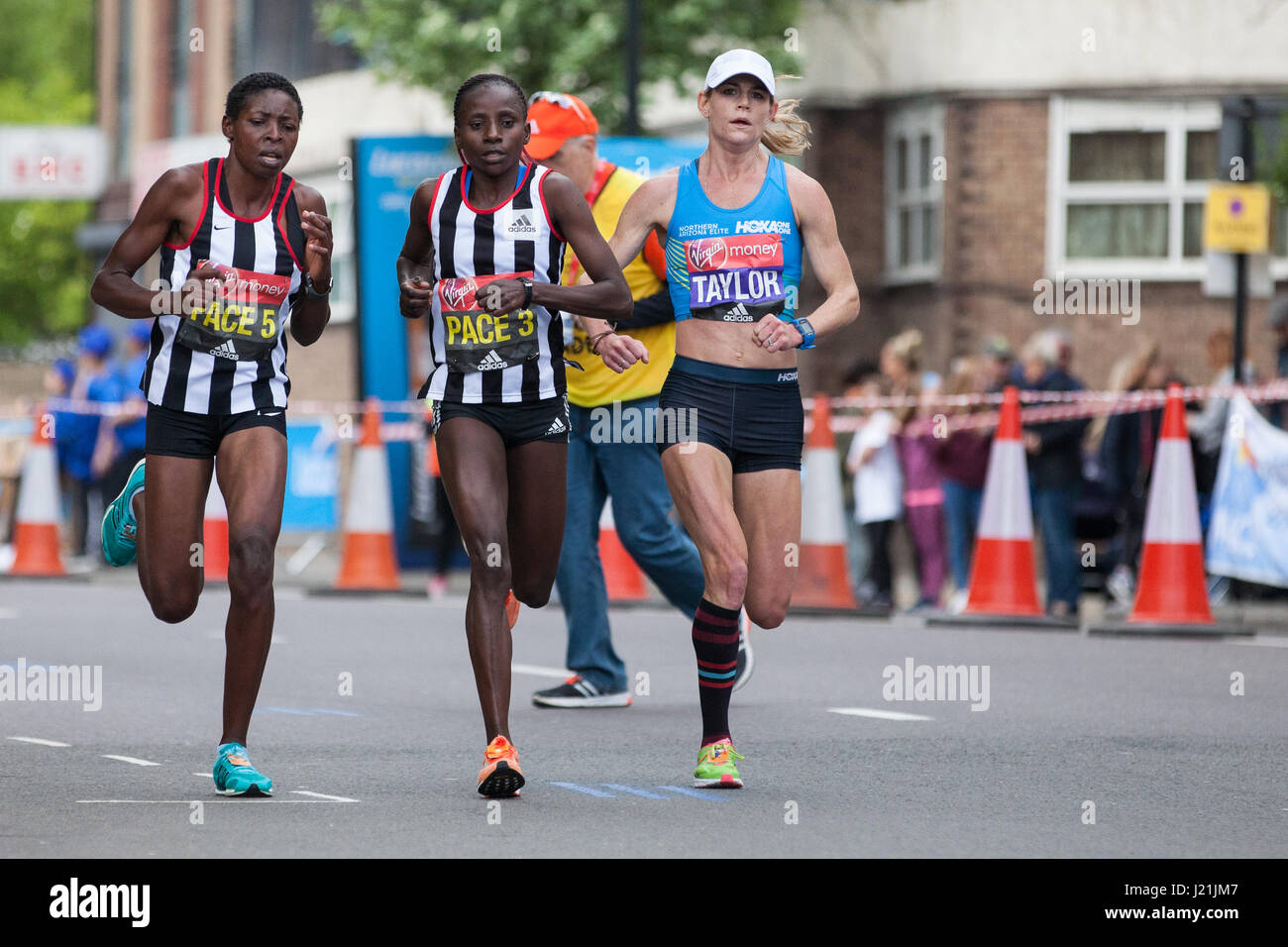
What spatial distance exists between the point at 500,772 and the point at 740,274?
1.73 metres

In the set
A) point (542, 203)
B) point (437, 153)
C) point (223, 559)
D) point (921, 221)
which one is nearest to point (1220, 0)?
point (921, 221)

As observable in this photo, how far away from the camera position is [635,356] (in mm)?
7125

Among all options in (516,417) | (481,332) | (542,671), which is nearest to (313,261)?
(481,332)

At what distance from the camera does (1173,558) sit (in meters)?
13.3

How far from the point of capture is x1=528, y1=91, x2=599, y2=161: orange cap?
9.16 m

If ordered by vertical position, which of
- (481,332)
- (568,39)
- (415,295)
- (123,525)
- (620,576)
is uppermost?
(568,39)

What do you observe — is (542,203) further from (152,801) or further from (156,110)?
(156,110)

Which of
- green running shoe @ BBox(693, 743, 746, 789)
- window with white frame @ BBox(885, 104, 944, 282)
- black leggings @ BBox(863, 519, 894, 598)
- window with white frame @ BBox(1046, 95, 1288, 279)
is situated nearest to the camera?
green running shoe @ BBox(693, 743, 746, 789)

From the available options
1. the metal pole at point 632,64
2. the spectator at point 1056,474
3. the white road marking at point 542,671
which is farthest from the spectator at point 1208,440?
the white road marking at point 542,671

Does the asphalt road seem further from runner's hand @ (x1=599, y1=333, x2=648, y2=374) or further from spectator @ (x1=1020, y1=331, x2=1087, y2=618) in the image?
spectator @ (x1=1020, y1=331, x2=1087, y2=618)

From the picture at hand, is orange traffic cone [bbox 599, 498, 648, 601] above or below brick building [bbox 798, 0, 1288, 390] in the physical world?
below

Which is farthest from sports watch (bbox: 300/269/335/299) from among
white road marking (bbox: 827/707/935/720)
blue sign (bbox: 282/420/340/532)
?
blue sign (bbox: 282/420/340/532)

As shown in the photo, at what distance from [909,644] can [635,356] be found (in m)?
5.56

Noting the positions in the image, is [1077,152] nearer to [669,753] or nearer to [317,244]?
[669,753]
